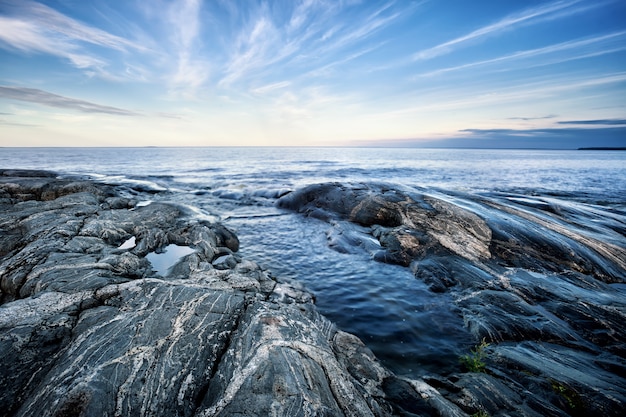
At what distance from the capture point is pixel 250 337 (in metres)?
5.00

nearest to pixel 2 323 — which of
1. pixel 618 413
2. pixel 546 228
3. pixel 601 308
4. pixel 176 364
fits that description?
pixel 176 364

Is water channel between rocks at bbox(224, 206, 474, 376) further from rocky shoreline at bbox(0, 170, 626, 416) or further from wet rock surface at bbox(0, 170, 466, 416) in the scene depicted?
wet rock surface at bbox(0, 170, 466, 416)

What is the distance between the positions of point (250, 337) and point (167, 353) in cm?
140

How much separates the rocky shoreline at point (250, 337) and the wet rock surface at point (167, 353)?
0.9 inches

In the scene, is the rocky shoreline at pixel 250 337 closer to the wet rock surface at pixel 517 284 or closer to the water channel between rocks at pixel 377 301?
the wet rock surface at pixel 517 284

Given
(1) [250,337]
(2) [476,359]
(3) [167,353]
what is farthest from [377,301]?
(3) [167,353]

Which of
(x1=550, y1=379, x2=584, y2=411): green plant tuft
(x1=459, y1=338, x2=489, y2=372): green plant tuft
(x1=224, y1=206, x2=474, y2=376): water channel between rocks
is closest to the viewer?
(x1=550, y1=379, x2=584, y2=411): green plant tuft

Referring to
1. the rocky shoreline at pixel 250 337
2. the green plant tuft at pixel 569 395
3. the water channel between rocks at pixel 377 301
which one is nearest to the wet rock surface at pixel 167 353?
the rocky shoreline at pixel 250 337

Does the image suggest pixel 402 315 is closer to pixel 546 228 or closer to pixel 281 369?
pixel 281 369

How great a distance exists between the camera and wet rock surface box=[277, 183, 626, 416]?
5004 millimetres

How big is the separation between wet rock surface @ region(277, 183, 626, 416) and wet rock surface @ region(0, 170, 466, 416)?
6.05ft

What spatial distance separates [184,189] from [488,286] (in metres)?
29.7

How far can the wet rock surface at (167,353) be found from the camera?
12.7ft

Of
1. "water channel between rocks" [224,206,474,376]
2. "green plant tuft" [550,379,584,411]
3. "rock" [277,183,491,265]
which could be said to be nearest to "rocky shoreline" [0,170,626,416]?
"green plant tuft" [550,379,584,411]
